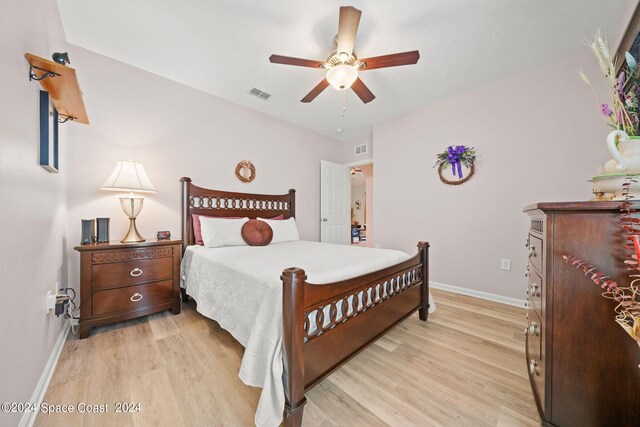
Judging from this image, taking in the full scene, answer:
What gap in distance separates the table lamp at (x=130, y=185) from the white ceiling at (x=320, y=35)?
3.92ft

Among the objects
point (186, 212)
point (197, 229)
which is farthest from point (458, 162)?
point (186, 212)

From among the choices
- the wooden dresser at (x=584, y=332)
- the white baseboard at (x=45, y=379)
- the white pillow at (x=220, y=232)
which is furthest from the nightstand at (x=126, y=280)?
the wooden dresser at (x=584, y=332)

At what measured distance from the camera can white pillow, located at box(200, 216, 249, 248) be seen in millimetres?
2547

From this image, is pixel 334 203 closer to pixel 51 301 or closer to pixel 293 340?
pixel 293 340

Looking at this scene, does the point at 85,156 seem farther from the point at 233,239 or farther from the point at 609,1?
the point at 609,1

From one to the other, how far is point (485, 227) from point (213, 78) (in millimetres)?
3828

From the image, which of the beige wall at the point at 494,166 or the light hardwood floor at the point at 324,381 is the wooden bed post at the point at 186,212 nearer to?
the light hardwood floor at the point at 324,381

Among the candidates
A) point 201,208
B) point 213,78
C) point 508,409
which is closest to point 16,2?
point 213,78

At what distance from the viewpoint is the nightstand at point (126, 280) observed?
75.4 inches

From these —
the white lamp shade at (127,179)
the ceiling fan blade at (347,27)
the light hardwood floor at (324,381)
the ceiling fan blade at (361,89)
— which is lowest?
the light hardwood floor at (324,381)

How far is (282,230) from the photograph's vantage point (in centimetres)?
318

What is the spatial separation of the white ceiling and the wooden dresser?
1.85 metres

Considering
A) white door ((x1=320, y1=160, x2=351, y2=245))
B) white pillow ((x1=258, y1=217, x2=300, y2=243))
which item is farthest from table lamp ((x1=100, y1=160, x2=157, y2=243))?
white door ((x1=320, y1=160, x2=351, y2=245))

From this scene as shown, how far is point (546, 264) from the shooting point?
0.97 m
